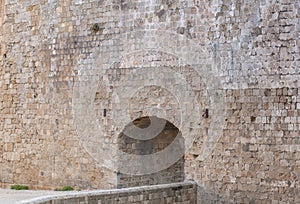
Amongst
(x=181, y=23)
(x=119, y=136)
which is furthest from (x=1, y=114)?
(x=181, y=23)

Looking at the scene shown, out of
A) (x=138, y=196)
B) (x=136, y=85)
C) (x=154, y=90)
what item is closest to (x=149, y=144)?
(x=136, y=85)

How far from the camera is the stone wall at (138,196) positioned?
37.0ft

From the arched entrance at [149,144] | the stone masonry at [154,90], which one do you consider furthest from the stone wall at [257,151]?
the arched entrance at [149,144]

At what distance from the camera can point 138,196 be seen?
12.1 m

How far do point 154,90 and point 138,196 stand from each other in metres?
2.13

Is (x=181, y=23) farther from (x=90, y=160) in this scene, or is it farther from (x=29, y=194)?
(x=29, y=194)

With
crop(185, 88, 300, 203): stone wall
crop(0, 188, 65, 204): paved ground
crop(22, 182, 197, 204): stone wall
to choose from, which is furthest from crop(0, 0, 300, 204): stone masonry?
crop(0, 188, 65, 204): paved ground

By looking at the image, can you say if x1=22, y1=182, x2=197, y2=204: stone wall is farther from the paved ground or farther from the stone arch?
the paved ground

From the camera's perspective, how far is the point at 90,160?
1424 cm

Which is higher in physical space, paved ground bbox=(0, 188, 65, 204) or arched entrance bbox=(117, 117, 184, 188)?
arched entrance bbox=(117, 117, 184, 188)

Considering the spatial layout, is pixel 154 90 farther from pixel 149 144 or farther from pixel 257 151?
pixel 257 151

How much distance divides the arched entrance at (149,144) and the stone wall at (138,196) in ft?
→ 5.74

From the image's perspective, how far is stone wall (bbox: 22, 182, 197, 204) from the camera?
11289mm

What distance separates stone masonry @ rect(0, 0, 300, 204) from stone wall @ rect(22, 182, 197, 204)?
274 millimetres
